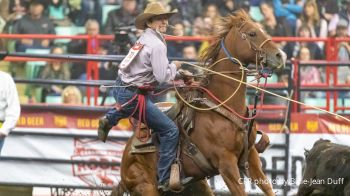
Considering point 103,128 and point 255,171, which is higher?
point 103,128

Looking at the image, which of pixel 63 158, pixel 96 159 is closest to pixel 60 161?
pixel 63 158

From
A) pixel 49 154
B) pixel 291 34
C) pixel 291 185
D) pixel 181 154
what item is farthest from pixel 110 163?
pixel 291 34

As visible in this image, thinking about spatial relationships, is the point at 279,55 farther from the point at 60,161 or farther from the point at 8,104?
the point at 60,161

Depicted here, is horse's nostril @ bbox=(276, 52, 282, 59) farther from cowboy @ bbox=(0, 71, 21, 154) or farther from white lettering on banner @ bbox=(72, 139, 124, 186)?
white lettering on banner @ bbox=(72, 139, 124, 186)

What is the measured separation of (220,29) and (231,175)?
4.52 ft

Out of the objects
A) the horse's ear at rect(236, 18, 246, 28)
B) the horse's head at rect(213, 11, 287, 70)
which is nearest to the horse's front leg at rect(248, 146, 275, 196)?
the horse's head at rect(213, 11, 287, 70)

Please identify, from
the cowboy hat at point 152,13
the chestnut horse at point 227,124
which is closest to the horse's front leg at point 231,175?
the chestnut horse at point 227,124

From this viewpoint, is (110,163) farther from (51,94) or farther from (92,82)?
(51,94)

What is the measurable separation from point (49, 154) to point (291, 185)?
2.89m

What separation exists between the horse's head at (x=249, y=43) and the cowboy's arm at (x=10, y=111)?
2053 millimetres

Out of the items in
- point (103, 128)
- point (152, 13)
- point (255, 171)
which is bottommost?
point (255, 171)

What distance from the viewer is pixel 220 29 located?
9188 mm

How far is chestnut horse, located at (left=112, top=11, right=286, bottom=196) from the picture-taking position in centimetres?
877

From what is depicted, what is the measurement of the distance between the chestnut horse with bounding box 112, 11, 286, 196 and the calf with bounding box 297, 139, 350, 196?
2.39 ft
